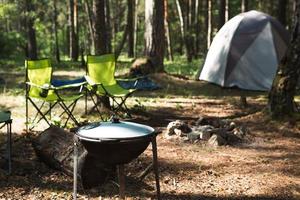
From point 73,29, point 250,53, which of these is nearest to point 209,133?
point 250,53

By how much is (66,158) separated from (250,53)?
7.23 metres

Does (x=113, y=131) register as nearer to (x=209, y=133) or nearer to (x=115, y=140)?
(x=115, y=140)

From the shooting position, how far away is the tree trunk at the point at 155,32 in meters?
12.4

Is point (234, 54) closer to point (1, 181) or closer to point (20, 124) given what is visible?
point (20, 124)

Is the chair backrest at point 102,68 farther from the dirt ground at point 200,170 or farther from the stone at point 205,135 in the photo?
the stone at point 205,135

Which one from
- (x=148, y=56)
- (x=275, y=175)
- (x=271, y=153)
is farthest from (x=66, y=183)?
(x=148, y=56)

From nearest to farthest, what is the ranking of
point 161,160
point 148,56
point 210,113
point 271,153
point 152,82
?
point 161,160 → point 271,153 → point 210,113 → point 152,82 → point 148,56

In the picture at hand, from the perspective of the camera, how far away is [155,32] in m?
12.6

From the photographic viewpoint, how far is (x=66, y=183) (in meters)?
4.58

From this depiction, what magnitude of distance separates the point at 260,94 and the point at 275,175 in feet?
20.0

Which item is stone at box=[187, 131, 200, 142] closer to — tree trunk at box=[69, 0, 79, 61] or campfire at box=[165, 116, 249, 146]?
campfire at box=[165, 116, 249, 146]

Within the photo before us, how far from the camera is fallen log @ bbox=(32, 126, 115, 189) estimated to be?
175 inches

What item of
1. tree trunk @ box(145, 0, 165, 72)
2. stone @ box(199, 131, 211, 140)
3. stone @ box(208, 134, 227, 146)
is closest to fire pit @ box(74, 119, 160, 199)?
stone @ box(208, 134, 227, 146)

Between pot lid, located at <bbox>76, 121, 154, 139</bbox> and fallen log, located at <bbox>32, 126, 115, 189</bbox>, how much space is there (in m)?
0.95
